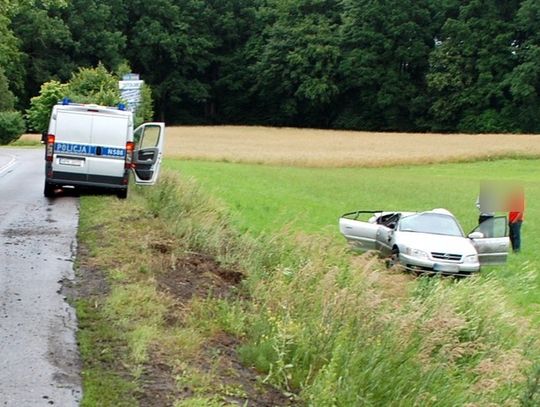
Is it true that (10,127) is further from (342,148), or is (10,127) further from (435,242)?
(435,242)

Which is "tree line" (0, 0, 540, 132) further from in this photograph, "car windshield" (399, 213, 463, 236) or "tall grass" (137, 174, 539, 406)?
"tall grass" (137, 174, 539, 406)

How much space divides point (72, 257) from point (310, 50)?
230 feet

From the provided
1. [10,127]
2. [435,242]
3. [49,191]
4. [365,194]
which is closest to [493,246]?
[435,242]

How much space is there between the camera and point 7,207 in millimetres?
15555

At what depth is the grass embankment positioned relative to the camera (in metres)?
6.19

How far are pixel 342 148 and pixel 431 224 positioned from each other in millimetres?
35887

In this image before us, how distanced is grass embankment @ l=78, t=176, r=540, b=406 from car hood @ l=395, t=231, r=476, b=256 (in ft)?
9.02

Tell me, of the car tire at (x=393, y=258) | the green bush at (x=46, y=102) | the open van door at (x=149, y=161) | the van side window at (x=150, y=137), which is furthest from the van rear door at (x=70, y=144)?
the green bush at (x=46, y=102)

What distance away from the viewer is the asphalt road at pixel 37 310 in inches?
222

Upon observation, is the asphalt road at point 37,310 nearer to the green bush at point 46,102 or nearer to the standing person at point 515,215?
the standing person at point 515,215

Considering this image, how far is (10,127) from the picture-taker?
48406 millimetres

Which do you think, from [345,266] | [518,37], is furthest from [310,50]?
[345,266]

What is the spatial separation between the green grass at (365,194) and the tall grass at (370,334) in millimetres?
2043

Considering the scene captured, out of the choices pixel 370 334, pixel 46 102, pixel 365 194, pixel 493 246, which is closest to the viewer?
pixel 370 334
